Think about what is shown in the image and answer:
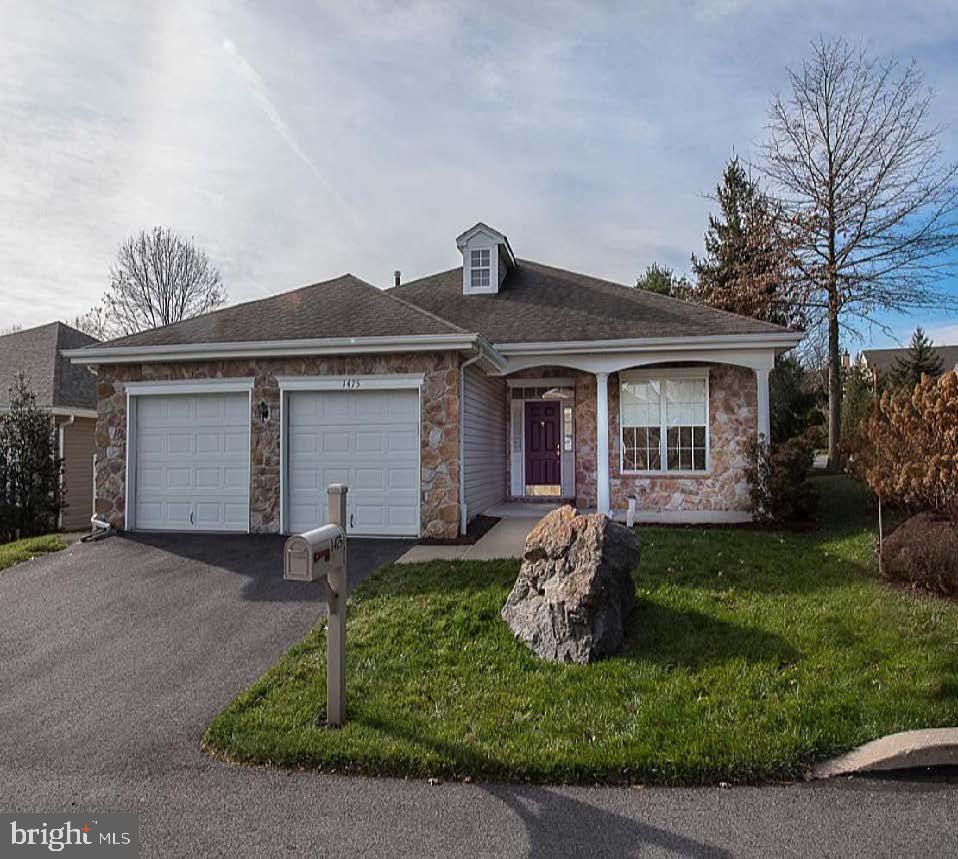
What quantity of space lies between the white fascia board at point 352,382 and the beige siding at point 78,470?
7.83 metres

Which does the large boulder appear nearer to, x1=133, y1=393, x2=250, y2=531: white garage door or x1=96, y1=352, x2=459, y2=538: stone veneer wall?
x1=96, y1=352, x2=459, y2=538: stone veneer wall

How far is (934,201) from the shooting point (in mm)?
15445

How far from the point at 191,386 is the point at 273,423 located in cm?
155

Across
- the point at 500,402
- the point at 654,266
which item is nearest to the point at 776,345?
the point at 500,402

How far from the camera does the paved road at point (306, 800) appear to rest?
2867mm

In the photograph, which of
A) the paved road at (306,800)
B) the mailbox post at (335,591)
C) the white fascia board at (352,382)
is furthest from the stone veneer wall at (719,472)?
the mailbox post at (335,591)

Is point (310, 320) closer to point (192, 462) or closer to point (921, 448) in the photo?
point (192, 462)

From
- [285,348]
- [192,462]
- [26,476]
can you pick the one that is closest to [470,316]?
[285,348]

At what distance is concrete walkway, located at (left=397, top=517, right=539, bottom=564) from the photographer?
25.6 feet

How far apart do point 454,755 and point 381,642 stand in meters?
1.75

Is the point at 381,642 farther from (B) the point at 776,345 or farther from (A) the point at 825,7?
(A) the point at 825,7

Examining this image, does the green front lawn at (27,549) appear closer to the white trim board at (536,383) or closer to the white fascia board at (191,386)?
the white fascia board at (191,386)

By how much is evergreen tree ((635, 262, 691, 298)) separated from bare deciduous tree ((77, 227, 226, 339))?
19.1 metres

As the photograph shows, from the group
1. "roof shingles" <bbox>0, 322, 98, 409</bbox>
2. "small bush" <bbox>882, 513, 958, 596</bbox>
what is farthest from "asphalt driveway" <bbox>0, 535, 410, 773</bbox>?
"roof shingles" <bbox>0, 322, 98, 409</bbox>
